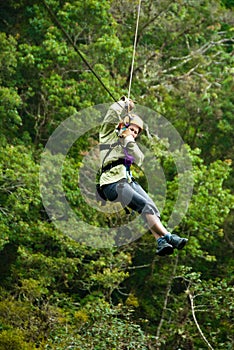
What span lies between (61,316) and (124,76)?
4.89 meters

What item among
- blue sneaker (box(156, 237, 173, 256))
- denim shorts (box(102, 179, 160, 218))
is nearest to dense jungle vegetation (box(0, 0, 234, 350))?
denim shorts (box(102, 179, 160, 218))

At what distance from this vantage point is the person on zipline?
5270 mm

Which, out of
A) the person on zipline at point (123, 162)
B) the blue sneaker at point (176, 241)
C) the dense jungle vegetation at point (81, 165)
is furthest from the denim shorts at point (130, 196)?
the dense jungle vegetation at point (81, 165)

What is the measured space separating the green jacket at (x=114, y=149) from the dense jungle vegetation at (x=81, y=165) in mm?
3304

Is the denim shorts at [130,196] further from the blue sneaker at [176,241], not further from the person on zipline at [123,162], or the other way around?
the blue sneaker at [176,241]

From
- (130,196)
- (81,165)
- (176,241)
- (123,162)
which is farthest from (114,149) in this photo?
(81,165)

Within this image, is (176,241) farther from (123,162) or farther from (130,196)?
(123,162)

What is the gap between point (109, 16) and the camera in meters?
12.7

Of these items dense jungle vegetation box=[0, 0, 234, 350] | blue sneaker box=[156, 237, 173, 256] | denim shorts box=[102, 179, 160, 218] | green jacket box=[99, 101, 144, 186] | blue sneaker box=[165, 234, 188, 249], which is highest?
dense jungle vegetation box=[0, 0, 234, 350]

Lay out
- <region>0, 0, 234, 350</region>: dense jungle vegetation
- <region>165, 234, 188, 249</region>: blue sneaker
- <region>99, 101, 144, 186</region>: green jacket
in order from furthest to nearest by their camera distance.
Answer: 1. <region>0, 0, 234, 350</region>: dense jungle vegetation
2. <region>99, 101, 144, 186</region>: green jacket
3. <region>165, 234, 188, 249</region>: blue sneaker

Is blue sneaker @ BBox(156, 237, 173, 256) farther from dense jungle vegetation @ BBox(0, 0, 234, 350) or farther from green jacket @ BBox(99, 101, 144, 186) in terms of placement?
dense jungle vegetation @ BBox(0, 0, 234, 350)

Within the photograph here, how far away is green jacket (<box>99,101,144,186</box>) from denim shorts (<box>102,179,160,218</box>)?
5 centimetres

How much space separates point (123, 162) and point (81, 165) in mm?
6215

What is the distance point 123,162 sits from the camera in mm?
5500
